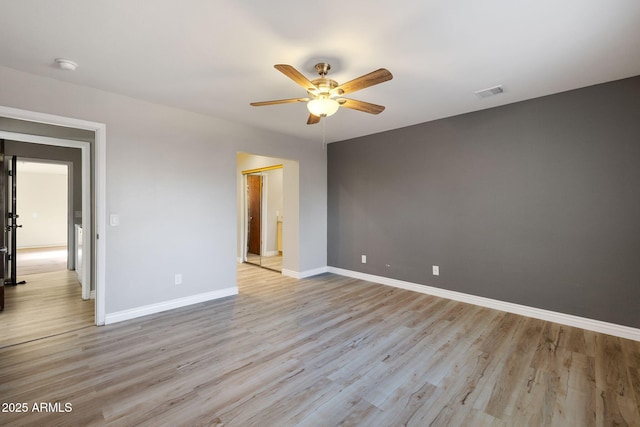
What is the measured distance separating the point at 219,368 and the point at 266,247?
482 centimetres

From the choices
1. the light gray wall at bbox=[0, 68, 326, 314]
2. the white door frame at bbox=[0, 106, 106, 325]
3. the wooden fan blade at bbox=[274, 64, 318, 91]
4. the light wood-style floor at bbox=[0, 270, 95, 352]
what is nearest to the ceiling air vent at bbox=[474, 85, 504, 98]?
the wooden fan blade at bbox=[274, 64, 318, 91]

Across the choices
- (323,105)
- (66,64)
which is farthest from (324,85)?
(66,64)

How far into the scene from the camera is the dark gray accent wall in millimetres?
2799

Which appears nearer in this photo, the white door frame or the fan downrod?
the fan downrod

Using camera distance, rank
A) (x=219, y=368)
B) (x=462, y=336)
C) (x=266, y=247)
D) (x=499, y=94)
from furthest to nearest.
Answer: (x=266, y=247)
(x=499, y=94)
(x=462, y=336)
(x=219, y=368)

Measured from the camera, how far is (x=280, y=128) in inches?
170

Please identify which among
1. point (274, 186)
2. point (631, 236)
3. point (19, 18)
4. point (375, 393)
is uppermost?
point (19, 18)

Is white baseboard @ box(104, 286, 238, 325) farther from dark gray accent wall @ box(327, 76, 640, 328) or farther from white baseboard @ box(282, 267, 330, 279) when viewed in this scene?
dark gray accent wall @ box(327, 76, 640, 328)

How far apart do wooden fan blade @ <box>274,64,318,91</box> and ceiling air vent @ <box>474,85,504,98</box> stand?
195 centimetres

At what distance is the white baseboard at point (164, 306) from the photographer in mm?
3058

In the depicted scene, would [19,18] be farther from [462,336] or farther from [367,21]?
[462,336]

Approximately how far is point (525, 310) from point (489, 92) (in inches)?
101

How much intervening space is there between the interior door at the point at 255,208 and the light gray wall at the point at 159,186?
2.22 metres

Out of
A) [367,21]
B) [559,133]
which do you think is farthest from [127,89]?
[559,133]
